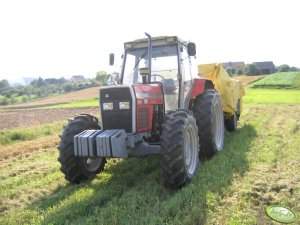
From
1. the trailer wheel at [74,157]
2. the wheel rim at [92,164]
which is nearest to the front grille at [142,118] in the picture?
the trailer wheel at [74,157]

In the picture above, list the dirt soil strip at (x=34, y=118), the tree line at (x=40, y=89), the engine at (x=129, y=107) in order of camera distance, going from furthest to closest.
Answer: the tree line at (x=40, y=89)
the dirt soil strip at (x=34, y=118)
the engine at (x=129, y=107)

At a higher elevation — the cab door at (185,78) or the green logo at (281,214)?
the cab door at (185,78)

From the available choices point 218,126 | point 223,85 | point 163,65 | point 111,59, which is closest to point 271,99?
point 223,85

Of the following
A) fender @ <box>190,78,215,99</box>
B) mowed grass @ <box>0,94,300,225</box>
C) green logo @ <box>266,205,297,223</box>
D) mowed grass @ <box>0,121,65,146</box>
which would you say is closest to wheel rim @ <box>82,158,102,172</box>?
mowed grass @ <box>0,94,300,225</box>

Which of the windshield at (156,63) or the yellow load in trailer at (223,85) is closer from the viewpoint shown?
the windshield at (156,63)

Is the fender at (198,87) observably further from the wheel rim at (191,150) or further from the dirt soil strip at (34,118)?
the dirt soil strip at (34,118)

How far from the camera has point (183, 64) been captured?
24.1ft

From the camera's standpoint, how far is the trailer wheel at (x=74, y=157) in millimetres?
6074

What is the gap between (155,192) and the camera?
212 inches

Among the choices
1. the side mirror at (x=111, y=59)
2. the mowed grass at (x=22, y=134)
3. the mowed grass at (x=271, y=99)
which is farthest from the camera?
the mowed grass at (x=271, y=99)

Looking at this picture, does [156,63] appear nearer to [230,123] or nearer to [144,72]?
[144,72]

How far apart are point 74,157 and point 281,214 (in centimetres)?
337

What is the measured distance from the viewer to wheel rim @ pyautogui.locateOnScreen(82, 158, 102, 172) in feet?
21.4

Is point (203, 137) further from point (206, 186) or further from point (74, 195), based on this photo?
point (74, 195)
